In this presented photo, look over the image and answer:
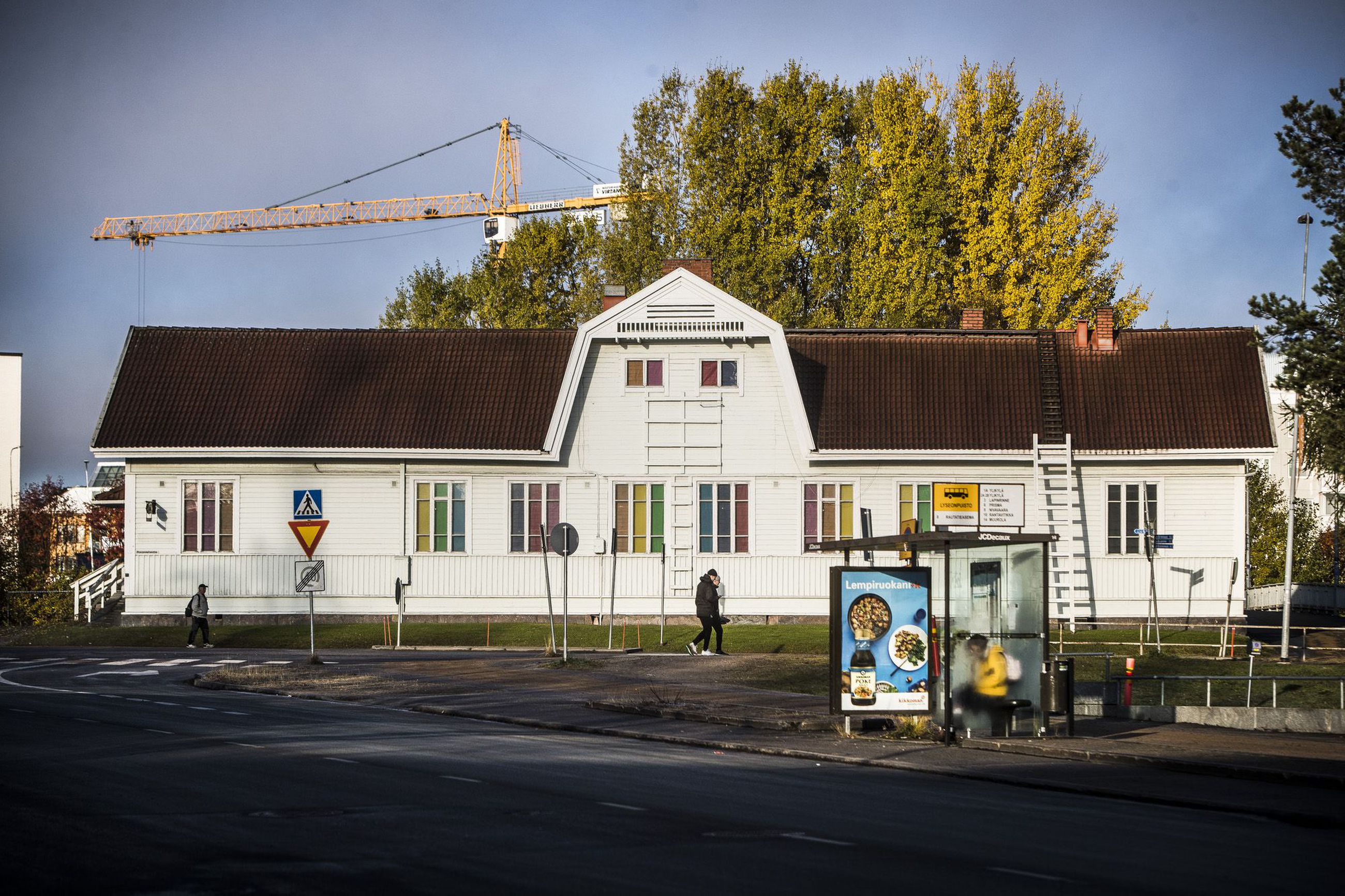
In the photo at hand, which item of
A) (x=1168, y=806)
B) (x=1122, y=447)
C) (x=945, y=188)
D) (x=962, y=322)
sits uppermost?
(x=945, y=188)

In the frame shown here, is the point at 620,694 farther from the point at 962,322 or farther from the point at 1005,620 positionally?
the point at 962,322

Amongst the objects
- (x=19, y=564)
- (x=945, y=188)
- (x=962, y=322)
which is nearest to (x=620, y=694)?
(x=962, y=322)

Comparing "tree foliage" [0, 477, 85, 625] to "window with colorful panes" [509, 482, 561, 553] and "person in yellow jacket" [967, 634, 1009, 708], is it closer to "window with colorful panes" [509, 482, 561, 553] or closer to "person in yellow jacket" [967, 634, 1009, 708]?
"window with colorful panes" [509, 482, 561, 553]

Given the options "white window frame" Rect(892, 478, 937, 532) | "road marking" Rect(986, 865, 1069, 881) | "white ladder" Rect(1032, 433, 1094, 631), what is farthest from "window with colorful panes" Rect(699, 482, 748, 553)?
"road marking" Rect(986, 865, 1069, 881)

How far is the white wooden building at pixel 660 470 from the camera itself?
39500 mm

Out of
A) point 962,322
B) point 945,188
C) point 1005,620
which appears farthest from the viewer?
point 945,188

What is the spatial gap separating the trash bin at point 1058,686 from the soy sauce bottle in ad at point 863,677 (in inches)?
83.1

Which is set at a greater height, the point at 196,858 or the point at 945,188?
the point at 945,188

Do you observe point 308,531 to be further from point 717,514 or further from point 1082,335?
point 1082,335

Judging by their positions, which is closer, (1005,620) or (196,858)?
(196,858)

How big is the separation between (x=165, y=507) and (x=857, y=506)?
720 inches

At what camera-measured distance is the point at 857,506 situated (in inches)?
1582

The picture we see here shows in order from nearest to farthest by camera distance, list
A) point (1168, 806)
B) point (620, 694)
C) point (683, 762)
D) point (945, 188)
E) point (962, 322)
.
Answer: point (1168, 806), point (683, 762), point (620, 694), point (962, 322), point (945, 188)

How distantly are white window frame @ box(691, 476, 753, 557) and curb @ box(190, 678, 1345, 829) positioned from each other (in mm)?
16689
